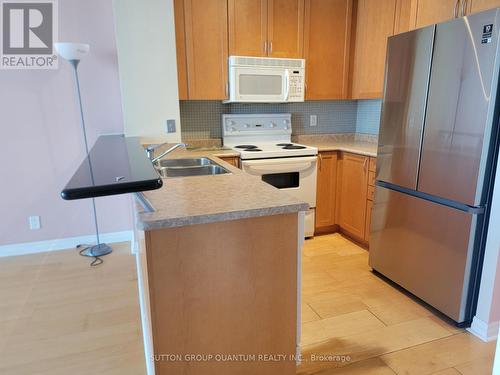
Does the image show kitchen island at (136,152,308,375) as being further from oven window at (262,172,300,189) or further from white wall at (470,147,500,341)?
oven window at (262,172,300,189)

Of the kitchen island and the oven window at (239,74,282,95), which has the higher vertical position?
the oven window at (239,74,282,95)

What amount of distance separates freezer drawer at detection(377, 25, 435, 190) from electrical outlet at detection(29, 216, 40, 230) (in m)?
2.94

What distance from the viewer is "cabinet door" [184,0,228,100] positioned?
290cm

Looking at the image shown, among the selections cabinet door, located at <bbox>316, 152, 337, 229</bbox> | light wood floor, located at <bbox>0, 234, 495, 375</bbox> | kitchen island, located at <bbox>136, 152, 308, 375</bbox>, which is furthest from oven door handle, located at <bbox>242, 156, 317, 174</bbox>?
kitchen island, located at <bbox>136, 152, 308, 375</bbox>

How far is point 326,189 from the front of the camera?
11.0 ft

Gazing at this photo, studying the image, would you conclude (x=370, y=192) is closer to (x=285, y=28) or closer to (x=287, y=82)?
(x=287, y=82)

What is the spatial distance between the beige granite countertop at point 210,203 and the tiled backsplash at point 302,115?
6.04 ft

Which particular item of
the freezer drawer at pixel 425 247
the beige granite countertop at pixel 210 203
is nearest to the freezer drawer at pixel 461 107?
the freezer drawer at pixel 425 247

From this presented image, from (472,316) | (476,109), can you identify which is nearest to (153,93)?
(476,109)

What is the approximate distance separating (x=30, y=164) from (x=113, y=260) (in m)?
1.10

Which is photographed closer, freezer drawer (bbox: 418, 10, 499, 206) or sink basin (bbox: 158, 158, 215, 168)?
freezer drawer (bbox: 418, 10, 499, 206)

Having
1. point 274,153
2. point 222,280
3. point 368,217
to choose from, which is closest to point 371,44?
point 274,153

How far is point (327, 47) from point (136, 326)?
9.66 ft

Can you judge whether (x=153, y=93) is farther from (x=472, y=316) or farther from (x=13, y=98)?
(x=472, y=316)
